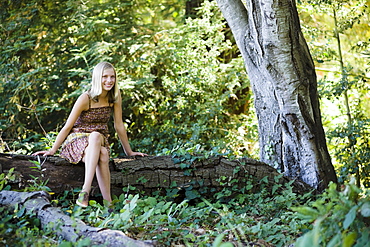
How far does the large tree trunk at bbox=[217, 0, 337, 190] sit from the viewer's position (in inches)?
A: 189

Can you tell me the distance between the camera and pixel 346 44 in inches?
353

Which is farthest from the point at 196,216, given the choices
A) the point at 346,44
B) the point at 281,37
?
the point at 346,44

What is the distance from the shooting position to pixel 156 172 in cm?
458

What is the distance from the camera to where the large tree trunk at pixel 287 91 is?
4805 mm

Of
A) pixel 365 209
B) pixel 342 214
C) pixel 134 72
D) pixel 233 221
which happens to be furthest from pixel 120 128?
pixel 134 72

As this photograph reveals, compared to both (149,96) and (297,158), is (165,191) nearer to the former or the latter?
(297,158)

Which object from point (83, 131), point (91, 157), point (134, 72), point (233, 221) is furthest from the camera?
point (134, 72)

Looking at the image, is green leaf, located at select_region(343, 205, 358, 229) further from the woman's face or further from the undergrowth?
the woman's face

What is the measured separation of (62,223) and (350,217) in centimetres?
179

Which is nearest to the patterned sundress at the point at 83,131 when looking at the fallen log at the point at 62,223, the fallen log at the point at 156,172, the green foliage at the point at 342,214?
the fallen log at the point at 156,172

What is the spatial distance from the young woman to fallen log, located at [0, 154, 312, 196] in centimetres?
14

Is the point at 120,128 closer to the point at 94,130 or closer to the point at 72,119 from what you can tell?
the point at 94,130

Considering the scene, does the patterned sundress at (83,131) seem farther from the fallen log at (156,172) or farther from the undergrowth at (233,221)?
the undergrowth at (233,221)

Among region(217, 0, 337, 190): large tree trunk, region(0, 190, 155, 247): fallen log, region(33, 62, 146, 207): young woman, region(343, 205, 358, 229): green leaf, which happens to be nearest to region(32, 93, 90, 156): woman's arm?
region(33, 62, 146, 207): young woman
